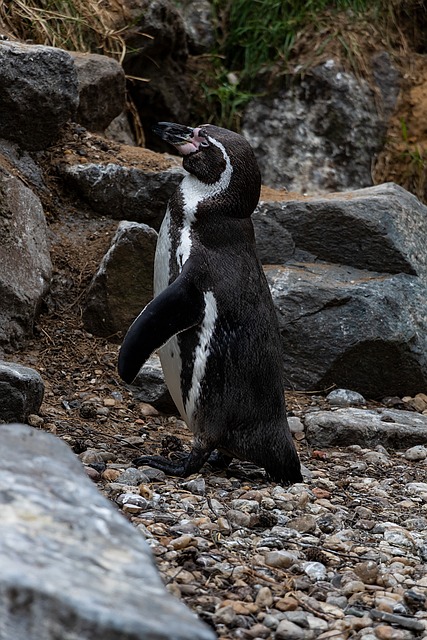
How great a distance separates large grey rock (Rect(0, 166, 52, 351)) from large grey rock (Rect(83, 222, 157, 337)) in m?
0.27

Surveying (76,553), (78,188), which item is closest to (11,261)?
(78,188)

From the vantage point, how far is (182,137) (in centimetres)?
398

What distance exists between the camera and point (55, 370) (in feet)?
15.6

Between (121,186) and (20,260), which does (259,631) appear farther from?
(121,186)

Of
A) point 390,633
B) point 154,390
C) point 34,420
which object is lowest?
point 154,390

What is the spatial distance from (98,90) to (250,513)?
3.57m

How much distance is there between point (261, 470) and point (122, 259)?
1.52m

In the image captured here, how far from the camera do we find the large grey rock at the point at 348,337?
17.6 ft

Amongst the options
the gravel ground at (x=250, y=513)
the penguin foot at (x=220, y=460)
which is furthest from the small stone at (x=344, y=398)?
the penguin foot at (x=220, y=460)

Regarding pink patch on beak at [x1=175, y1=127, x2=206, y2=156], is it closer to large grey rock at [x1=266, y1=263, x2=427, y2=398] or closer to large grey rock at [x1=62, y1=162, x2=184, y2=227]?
large grey rock at [x1=62, y1=162, x2=184, y2=227]

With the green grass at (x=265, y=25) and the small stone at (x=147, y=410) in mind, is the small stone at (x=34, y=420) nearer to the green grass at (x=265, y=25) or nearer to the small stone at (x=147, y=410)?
the small stone at (x=147, y=410)

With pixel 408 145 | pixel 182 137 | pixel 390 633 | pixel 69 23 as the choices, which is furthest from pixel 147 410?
pixel 408 145

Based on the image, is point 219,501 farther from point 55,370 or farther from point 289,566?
point 55,370

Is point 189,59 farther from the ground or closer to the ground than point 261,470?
farther from the ground
